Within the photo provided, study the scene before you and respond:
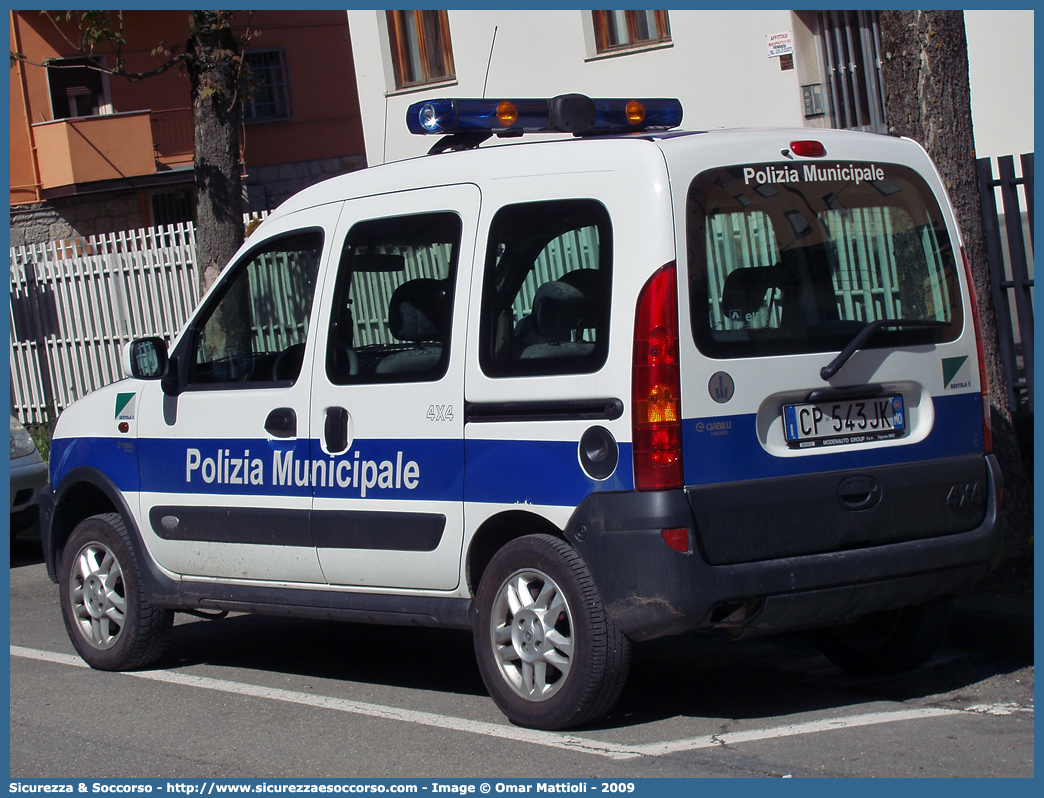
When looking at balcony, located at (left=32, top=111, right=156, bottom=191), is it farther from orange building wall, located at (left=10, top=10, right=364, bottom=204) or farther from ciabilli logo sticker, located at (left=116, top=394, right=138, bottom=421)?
ciabilli logo sticker, located at (left=116, top=394, right=138, bottom=421)

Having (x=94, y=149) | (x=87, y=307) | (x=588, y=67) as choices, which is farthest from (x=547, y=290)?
(x=94, y=149)

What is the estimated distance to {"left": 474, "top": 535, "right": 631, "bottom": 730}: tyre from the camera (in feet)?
14.9

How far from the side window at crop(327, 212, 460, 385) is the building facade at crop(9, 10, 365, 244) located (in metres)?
19.1

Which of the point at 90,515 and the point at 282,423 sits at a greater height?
the point at 282,423

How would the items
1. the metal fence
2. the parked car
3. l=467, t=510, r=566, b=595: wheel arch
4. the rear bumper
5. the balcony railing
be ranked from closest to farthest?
1. the rear bumper
2. l=467, t=510, r=566, b=595: wheel arch
3. the metal fence
4. the parked car
5. the balcony railing

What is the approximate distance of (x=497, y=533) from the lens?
16.3ft

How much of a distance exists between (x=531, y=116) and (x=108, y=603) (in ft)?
9.65

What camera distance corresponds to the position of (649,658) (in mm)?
5973

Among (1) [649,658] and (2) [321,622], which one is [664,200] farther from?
(2) [321,622]

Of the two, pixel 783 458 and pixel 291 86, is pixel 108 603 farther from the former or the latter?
pixel 291 86

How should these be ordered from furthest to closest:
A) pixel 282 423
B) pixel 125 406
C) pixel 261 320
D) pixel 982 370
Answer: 1. pixel 125 406
2. pixel 261 320
3. pixel 282 423
4. pixel 982 370

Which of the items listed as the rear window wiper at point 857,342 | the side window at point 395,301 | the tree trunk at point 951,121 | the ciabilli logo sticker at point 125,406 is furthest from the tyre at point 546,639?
the tree trunk at point 951,121

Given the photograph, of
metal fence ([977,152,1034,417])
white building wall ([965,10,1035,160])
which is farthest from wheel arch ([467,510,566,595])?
white building wall ([965,10,1035,160])

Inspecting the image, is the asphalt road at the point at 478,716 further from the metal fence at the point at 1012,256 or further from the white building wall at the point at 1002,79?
the white building wall at the point at 1002,79
